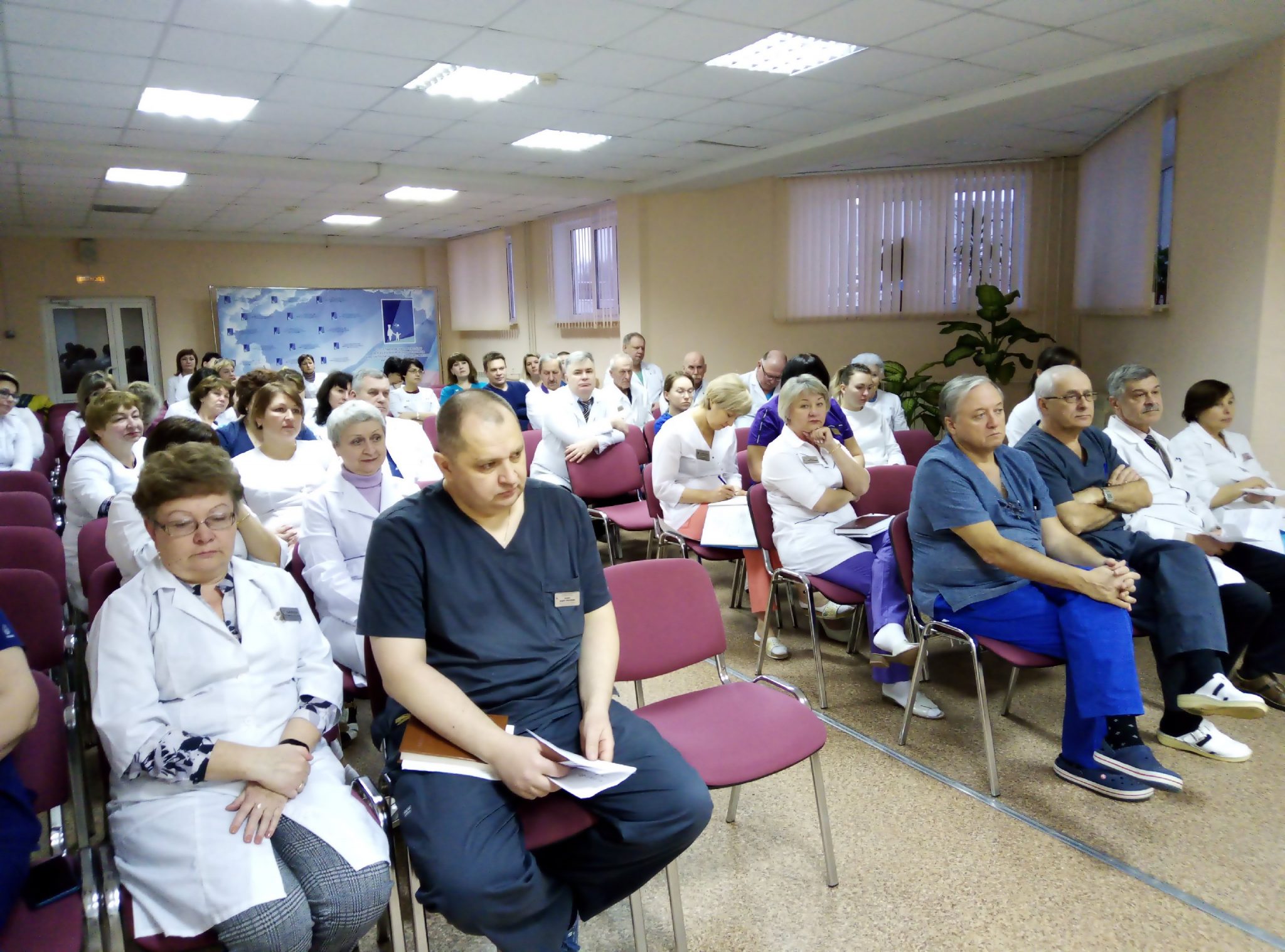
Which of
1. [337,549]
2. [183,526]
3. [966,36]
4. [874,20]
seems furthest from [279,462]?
[966,36]

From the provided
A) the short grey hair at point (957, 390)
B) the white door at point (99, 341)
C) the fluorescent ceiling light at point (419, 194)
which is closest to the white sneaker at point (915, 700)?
the short grey hair at point (957, 390)

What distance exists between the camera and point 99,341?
40.5 feet

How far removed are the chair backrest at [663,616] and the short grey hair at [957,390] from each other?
1203 millimetres

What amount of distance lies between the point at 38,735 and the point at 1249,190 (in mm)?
6077

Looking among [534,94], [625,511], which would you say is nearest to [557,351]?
[534,94]

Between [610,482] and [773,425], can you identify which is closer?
[773,425]

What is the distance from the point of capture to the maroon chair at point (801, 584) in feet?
11.2

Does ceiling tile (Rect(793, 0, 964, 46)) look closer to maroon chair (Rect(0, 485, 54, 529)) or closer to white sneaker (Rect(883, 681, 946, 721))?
white sneaker (Rect(883, 681, 946, 721))

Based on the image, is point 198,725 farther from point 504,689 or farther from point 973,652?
point 973,652

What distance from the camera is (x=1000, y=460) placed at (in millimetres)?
3031

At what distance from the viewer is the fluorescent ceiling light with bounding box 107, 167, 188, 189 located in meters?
7.82

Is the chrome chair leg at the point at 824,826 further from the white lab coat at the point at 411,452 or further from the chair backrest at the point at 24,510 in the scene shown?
the chair backrest at the point at 24,510

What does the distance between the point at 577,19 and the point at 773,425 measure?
2469 millimetres

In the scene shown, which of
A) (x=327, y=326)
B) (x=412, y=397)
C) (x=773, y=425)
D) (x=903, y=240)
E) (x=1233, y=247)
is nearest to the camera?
(x=773, y=425)
